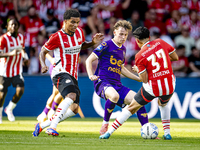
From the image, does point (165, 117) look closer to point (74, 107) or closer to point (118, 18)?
point (74, 107)

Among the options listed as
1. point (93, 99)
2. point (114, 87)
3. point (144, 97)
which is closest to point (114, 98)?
point (114, 87)

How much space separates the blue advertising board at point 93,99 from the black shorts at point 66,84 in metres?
5.15

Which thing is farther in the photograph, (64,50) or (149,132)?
(64,50)

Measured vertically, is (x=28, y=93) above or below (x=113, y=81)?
below

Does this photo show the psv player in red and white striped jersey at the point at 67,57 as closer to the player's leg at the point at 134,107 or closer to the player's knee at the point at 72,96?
the player's knee at the point at 72,96

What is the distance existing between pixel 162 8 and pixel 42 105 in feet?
23.6

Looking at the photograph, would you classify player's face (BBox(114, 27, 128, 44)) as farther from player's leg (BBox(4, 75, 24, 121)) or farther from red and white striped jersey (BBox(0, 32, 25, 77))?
player's leg (BBox(4, 75, 24, 121))

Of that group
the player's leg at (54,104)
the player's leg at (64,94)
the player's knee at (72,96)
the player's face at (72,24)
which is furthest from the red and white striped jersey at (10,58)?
the player's knee at (72,96)

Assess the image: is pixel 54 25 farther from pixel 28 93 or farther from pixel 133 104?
pixel 133 104

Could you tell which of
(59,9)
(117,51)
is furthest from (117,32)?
(59,9)

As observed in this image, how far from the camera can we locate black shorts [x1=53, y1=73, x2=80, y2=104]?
6314 millimetres

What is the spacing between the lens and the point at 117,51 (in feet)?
22.3

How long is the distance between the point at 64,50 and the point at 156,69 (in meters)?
1.91

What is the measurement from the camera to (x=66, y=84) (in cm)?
635
